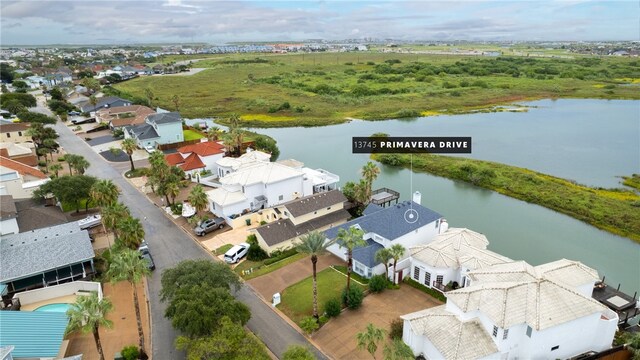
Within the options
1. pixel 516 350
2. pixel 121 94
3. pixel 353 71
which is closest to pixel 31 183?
pixel 516 350

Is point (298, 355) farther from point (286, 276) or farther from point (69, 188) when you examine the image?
point (69, 188)

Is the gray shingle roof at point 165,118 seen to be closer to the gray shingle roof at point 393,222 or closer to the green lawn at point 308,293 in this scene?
the gray shingle roof at point 393,222

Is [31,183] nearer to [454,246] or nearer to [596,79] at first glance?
[454,246]

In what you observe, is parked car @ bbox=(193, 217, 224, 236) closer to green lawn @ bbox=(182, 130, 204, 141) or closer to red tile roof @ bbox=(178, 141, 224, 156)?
red tile roof @ bbox=(178, 141, 224, 156)

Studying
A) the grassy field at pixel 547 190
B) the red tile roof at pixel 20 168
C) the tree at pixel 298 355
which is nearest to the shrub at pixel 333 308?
the tree at pixel 298 355

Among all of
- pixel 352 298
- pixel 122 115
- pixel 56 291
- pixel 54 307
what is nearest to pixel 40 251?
pixel 56 291
